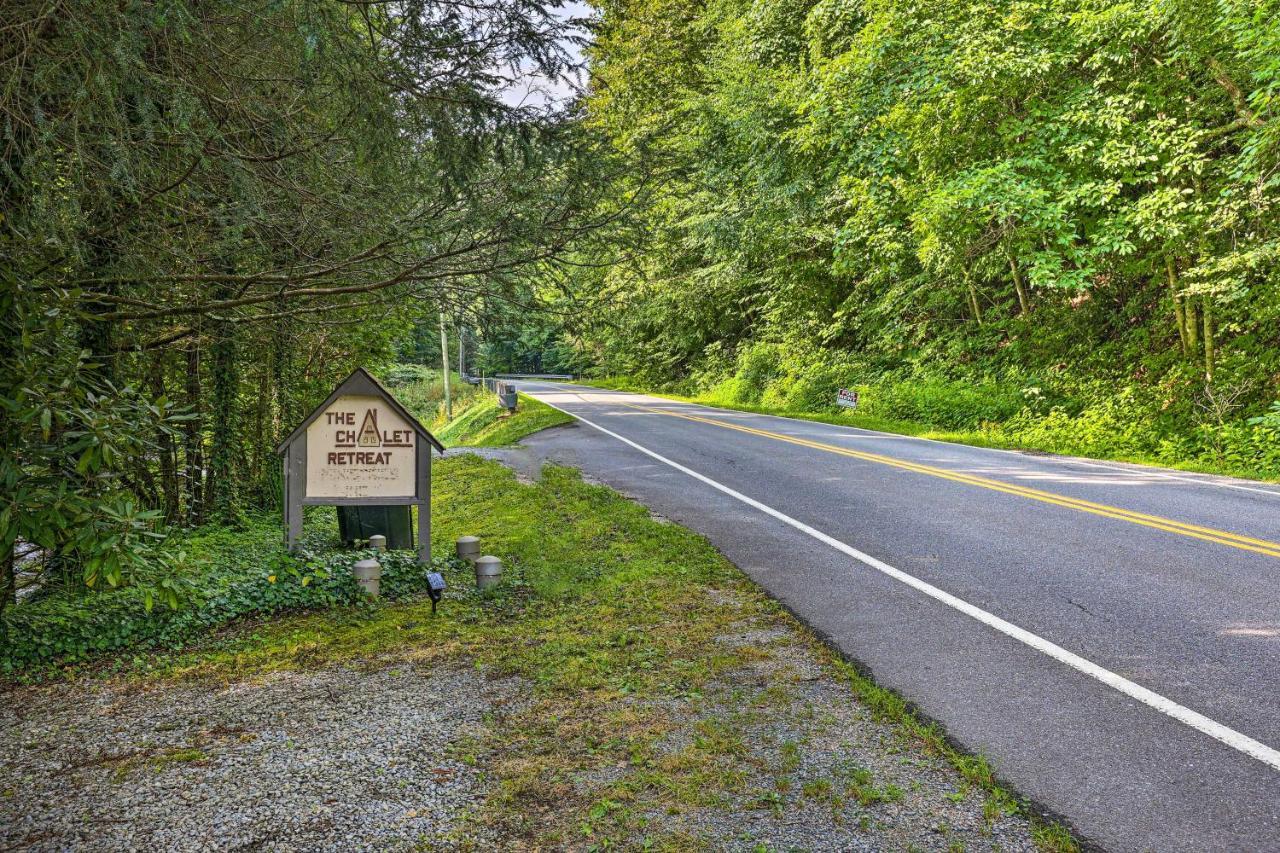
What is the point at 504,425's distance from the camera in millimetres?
19828

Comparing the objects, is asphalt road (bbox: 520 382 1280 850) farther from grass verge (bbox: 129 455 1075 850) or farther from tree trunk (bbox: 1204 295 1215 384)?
tree trunk (bbox: 1204 295 1215 384)

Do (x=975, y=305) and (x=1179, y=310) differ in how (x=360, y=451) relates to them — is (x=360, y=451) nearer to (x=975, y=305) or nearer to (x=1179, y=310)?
(x=1179, y=310)

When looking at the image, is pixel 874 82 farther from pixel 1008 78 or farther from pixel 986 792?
pixel 986 792

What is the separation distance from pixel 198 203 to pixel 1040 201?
13345 mm

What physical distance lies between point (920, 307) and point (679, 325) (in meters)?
16.2

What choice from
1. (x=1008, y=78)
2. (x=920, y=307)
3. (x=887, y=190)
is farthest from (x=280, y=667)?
(x=920, y=307)

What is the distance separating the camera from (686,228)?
29906 millimetres

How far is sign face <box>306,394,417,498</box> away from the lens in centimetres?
581

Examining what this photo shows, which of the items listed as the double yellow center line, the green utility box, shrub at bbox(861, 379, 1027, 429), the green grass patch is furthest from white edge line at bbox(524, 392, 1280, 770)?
shrub at bbox(861, 379, 1027, 429)

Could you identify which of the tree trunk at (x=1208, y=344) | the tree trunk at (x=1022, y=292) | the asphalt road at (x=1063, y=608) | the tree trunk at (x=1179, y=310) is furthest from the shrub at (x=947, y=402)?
the asphalt road at (x=1063, y=608)

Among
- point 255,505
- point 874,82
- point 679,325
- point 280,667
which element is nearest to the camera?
point 280,667

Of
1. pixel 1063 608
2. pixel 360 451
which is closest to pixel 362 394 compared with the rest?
pixel 360 451

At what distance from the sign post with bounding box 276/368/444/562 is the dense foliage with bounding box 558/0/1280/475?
5.93 ft

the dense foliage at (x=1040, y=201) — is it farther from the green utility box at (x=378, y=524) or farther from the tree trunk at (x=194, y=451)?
the tree trunk at (x=194, y=451)
